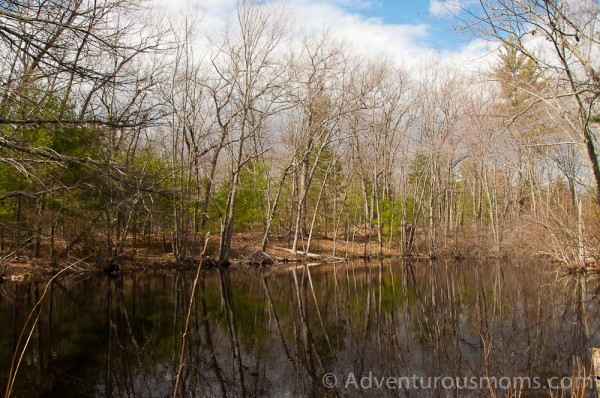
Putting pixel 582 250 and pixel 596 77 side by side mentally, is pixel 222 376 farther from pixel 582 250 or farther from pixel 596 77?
pixel 582 250

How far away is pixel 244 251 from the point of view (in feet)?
77.4

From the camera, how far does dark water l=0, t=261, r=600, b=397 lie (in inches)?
209

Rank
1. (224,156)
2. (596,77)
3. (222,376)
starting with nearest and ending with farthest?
(222,376), (596,77), (224,156)

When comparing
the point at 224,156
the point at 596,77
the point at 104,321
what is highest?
the point at 224,156

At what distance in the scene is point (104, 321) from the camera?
9.06 meters

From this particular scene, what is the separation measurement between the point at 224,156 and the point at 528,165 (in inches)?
962

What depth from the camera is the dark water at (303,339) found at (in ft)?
17.4

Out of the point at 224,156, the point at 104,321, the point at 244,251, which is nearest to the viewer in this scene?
the point at 104,321

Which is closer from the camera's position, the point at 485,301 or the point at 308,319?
the point at 308,319

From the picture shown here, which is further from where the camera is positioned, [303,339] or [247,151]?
[247,151]

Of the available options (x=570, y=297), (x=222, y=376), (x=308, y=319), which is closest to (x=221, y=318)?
(x=308, y=319)

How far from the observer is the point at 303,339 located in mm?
7426

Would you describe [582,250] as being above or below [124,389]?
above

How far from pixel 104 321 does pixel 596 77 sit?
10.1m
